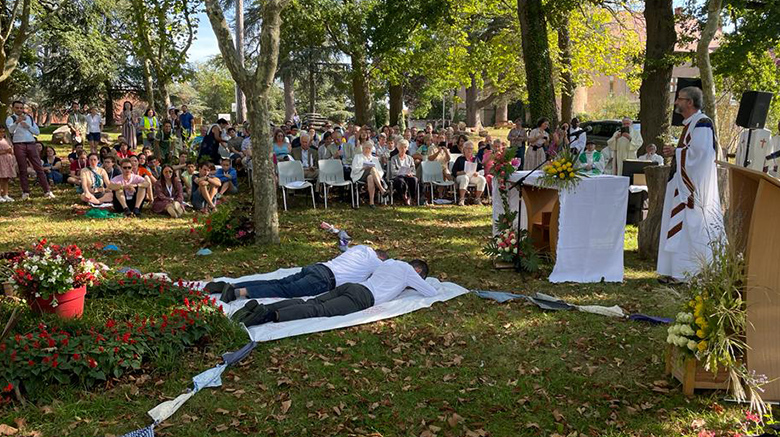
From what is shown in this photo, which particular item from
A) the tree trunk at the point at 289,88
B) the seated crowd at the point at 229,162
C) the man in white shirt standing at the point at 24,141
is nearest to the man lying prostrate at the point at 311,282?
the seated crowd at the point at 229,162

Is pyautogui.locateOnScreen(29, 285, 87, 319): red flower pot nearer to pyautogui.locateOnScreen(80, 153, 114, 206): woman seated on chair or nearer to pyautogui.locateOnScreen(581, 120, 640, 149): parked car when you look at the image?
pyautogui.locateOnScreen(80, 153, 114, 206): woman seated on chair

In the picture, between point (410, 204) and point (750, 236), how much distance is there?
31.9ft

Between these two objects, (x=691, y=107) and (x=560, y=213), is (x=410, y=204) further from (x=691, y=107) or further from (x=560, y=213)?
(x=691, y=107)

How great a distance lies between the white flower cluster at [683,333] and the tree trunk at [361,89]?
23256 mm

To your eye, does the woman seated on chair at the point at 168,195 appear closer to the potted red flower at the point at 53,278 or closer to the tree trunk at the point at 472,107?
the potted red flower at the point at 53,278

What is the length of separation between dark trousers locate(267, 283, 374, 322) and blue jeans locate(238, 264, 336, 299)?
233 millimetres

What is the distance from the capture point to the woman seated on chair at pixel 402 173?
13758mm

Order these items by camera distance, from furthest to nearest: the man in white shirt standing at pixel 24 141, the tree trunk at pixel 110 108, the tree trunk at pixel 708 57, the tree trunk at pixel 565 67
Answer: the tree trunk at pixel 110 108 → the tree trunk at pixel 565 67 → the man in white shirt standing at pixel 24 141 → the tree trunk at pixel 708 57

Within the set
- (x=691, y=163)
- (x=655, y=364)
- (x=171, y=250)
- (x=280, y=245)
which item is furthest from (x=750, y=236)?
(x=171, y=250)

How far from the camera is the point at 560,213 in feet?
25.1

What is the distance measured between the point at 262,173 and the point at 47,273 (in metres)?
4.20

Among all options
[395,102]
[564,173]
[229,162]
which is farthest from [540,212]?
[395,102]

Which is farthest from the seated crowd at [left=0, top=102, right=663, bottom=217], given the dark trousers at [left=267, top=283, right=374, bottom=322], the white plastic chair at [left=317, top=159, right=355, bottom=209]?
the dark trousers at [left=267, top=283, right=374, bottom=322]

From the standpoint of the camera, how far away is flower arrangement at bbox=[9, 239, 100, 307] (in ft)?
17.5
